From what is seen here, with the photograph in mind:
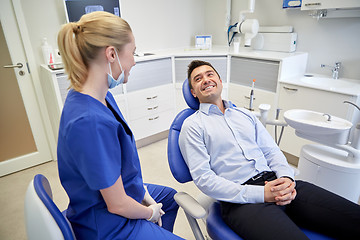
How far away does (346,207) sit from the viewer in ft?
3.54

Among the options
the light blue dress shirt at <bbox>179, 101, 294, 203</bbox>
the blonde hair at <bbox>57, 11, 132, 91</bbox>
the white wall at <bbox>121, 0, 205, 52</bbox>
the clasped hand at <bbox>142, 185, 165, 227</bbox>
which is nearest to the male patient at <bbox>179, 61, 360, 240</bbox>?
the light blue dress shirt at <bbox>179, 101, 294, 203</bbox>

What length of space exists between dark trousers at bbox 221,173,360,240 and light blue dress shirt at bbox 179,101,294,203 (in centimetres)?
7

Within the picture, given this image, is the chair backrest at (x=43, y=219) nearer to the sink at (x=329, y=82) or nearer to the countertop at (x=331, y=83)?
the countertop at (x=331, y=83)

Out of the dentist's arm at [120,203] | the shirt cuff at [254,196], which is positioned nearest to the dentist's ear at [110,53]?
the dentist's arm at [120,203]

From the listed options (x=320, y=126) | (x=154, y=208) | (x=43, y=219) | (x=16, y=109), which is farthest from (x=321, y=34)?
(x=16, y=109)

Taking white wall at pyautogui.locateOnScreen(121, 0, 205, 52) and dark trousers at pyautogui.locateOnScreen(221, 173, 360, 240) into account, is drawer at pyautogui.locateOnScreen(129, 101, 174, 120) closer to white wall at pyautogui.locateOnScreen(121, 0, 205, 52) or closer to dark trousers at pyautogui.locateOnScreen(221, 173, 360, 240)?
white wall at pyautogui.locateOnScreen(121, 0, 205, 52)

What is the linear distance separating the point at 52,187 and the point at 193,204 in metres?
1.68

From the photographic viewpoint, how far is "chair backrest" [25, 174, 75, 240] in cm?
76

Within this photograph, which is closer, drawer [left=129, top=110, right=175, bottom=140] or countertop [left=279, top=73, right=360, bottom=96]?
countertop [left=279, top=73, right=360, bottom=96]

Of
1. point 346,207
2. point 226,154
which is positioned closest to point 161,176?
point 226,154

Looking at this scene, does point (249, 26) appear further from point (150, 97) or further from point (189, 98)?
point (189, 98)

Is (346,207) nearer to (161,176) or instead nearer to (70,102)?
(70,102)

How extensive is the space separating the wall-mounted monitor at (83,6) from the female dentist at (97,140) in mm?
1695

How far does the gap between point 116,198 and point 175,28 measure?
2.76 meters
